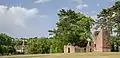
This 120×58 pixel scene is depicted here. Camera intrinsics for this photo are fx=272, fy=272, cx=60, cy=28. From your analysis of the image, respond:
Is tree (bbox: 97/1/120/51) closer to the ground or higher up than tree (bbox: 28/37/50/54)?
higher up

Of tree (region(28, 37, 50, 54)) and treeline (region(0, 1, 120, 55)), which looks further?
tree (region(28, 37, 50, 54))

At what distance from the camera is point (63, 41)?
55.2 meters

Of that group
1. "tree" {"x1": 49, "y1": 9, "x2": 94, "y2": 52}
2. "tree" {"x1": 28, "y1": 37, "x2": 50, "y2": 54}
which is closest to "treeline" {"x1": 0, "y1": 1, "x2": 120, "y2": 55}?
"tree" {"x1": 49, "y1": 9, "x2": 94, "y2": 52}

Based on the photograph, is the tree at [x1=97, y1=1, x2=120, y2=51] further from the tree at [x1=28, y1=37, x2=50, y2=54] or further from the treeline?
the tree at [x1=28, y1=37, x2=50, y2=54]

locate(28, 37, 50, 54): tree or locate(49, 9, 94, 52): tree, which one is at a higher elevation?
locate(49, 9, 94, 52): tree

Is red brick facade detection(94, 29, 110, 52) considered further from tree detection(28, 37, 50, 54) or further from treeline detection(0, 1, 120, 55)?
tree detection(28, 37, 50, 54)

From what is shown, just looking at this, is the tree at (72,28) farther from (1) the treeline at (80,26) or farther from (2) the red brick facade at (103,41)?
(2) the red brick facade at (103,41)

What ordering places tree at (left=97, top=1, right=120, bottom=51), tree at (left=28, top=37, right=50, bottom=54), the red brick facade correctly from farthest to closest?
tree at (left=28, top=37, right=50, bottom=54) → tree at (left=97, top=1, right=120, bottom=51) → the red brick facade

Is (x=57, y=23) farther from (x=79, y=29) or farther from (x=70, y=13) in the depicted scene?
(x=79, y=29)

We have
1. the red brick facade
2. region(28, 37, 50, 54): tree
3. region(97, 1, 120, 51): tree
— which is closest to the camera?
the red brick facade

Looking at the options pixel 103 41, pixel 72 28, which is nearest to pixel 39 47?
pixel 72 28

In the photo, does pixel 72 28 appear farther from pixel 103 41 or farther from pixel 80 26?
pixel 103 41

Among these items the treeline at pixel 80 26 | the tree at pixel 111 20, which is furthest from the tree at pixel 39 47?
the tree at pixel 111 20

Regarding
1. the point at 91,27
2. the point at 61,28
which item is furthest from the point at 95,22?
the point at 61,28
